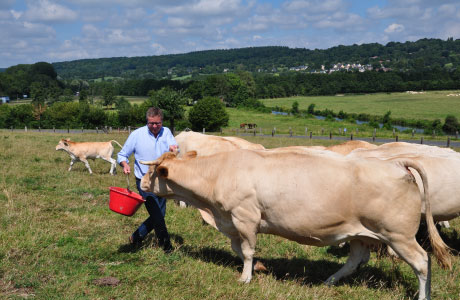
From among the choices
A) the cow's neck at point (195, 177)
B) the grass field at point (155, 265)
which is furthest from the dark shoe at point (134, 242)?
the cow's neck at point (195, 177)

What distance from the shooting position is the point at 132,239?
6.79 meters

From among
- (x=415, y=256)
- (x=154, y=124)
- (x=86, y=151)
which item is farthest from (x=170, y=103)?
(x=415, y=256)

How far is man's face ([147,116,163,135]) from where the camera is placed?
6.35 m

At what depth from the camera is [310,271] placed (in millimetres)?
6398

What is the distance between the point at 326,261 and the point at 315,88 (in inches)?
6558

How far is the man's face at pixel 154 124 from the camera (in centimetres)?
635

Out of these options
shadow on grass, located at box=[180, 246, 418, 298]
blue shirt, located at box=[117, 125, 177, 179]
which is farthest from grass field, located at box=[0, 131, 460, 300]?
blue shirt, located at box=[117, 125, 177, 179]

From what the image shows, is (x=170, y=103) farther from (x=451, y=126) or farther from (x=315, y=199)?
(x=315, y=199)

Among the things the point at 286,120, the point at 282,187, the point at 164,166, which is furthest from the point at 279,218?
the point at 286,120

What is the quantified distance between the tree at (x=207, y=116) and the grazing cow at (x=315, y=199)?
57.3m

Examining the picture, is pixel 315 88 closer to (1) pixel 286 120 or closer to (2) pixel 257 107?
(2) pixel 257 107

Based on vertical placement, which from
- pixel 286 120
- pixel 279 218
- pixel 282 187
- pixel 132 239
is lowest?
pixel 286 120

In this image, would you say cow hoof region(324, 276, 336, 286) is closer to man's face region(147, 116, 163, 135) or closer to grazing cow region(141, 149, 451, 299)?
grazing cow region(141, 149, 451, 299)

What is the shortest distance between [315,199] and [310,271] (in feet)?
6.03
